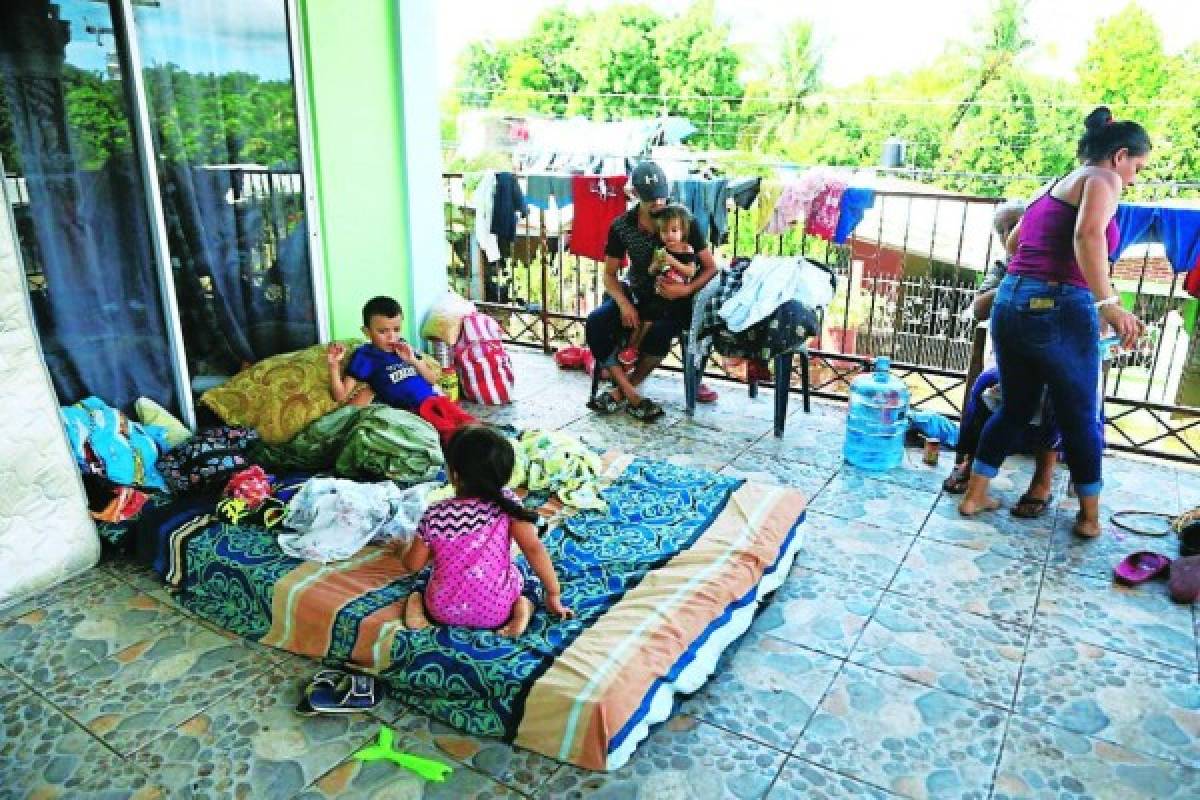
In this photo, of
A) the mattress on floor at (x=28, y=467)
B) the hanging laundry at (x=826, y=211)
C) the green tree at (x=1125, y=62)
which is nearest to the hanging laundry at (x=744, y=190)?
the hanging laundry at (x=826, y=211)

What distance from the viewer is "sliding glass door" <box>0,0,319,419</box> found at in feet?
10.1

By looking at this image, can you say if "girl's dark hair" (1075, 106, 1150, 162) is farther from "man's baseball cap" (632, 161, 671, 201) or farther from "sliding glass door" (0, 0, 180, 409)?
"sliding glass door" (0, 0, 180, 409)

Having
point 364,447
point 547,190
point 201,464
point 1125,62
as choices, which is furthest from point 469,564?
point 1125,62

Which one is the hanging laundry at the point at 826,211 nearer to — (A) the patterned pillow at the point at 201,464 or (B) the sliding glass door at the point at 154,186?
(B) the sliding glass door at the point at 154,186

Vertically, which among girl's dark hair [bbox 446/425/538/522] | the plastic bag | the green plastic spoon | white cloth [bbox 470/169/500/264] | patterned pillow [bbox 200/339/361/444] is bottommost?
the green plastic spoon

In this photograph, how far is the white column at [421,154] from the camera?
14.4ft

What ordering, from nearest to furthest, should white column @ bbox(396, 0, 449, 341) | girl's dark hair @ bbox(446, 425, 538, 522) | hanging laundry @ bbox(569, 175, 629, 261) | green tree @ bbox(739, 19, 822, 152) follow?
1. girl's dark hair @ bbox(446, 425, 538, 522)
2. white column @ bbox(396, 0, 449, 341)
3. hanging laundry @ bbox(569, 175, 629, 261)
4. green tree @ bbox(739, 19, 822, 152)

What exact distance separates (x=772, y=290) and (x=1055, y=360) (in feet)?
4.74

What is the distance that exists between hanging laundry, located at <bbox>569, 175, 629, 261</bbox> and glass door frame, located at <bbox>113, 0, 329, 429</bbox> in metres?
1.71

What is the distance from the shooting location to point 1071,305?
2941 mm

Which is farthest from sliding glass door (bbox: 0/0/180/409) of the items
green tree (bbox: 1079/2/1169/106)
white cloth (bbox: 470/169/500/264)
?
green tree (bbox: 1079/2/1169/106)

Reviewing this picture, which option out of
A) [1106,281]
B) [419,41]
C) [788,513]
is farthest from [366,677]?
[419,41]

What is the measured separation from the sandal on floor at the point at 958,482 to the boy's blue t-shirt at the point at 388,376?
7.32 feet

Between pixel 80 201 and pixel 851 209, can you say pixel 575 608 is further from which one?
pixel 851 209
